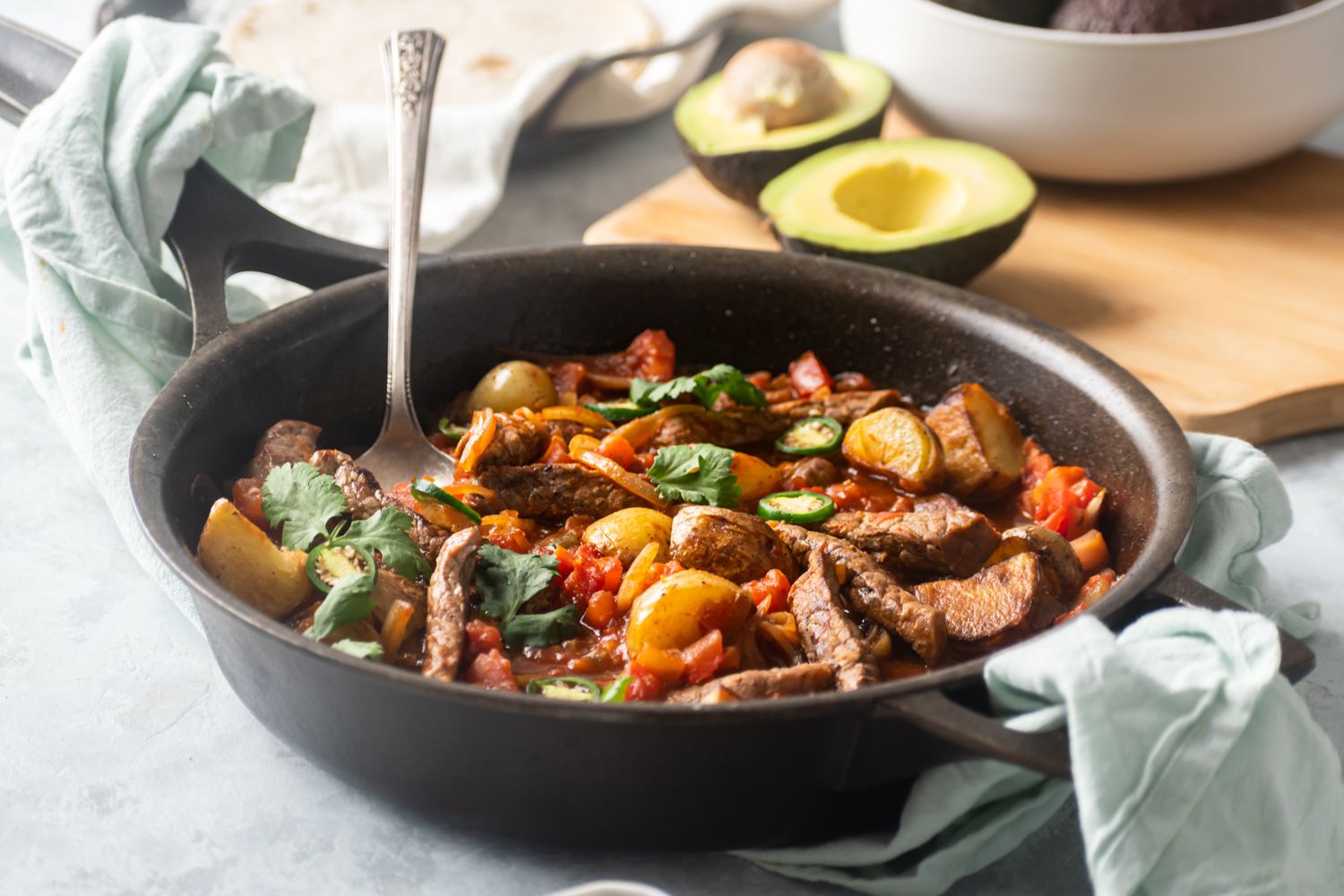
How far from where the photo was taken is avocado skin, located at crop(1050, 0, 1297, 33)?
156 inches

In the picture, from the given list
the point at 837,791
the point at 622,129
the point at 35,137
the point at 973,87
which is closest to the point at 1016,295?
the point at 973,87

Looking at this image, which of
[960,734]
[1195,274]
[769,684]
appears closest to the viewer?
[960,734]

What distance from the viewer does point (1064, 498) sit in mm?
2764

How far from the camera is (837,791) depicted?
6.66ft

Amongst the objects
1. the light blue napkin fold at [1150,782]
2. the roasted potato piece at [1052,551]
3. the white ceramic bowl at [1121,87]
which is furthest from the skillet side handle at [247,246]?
the white ceramic bowl at [1121,87]

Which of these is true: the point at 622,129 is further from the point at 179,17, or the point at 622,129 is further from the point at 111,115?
the point at 111,115

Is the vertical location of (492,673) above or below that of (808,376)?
above

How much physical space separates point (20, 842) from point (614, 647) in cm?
97

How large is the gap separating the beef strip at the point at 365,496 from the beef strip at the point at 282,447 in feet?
0.13

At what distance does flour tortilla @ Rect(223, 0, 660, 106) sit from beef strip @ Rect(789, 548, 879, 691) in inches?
98.3

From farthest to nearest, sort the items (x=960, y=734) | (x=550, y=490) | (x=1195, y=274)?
1. (x=1195, y=274)
2. (x=550, y=490)
3. (x=960, y=734)

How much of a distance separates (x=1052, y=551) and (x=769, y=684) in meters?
0.69

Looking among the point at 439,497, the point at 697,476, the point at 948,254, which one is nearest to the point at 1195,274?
the point at 948,254

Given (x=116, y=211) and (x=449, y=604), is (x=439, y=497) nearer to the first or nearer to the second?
(x=449, y=604)
